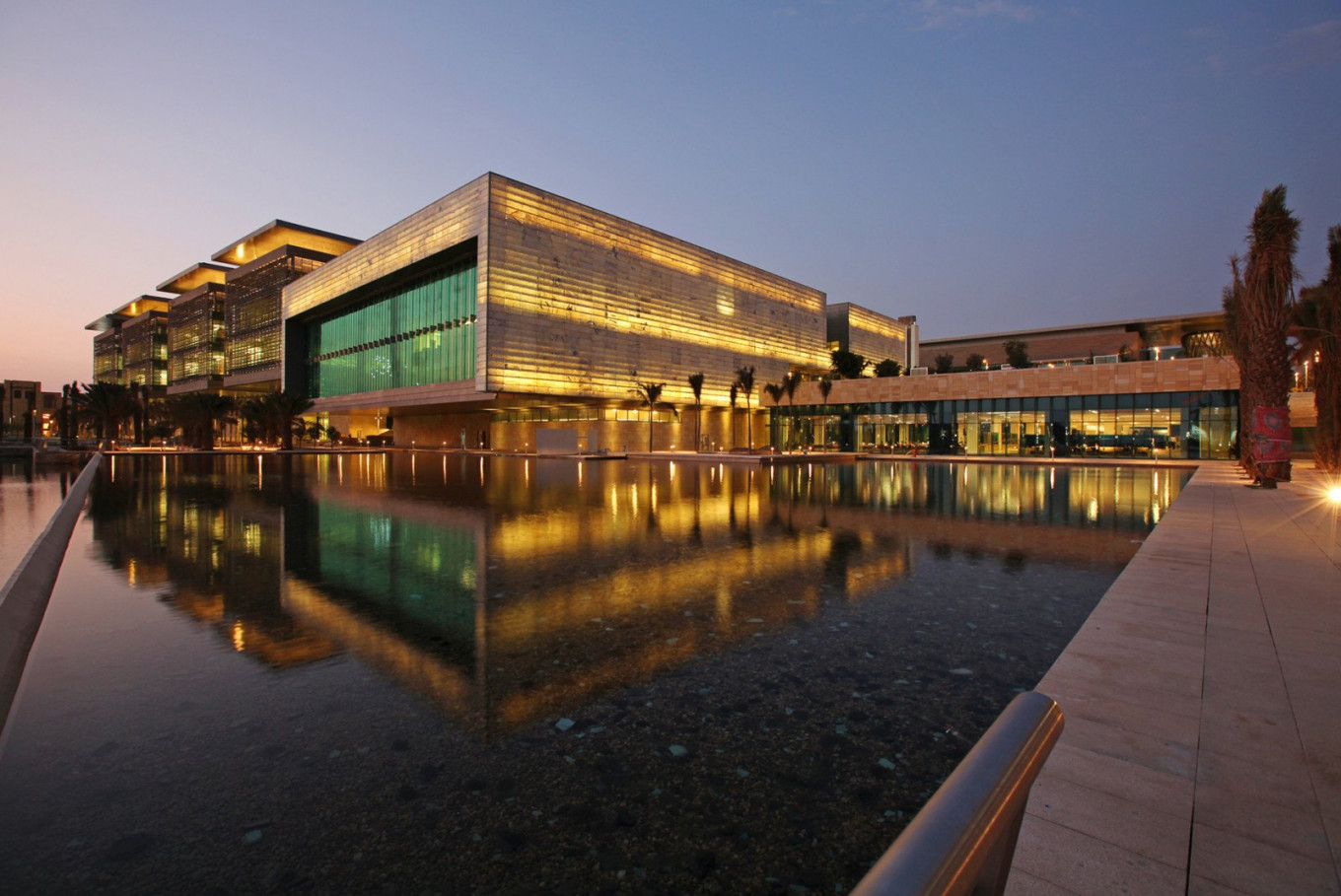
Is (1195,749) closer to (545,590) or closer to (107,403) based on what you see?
(545,590)

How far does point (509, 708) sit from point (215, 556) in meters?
7.77

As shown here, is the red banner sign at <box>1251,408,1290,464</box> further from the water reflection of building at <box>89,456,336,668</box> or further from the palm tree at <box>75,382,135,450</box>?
the palm tree at <box>75,382,135,450</box>

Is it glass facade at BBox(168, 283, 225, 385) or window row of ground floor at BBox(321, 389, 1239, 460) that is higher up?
glass facade at BBox(168, 283, 225, 385)

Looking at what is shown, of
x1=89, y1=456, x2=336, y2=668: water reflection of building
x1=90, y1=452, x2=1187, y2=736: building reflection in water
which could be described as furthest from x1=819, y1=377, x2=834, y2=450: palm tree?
x1=89, y1=456, x2=336, y2=668: water reflection of building

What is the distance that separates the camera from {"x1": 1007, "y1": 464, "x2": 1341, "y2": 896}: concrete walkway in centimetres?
243

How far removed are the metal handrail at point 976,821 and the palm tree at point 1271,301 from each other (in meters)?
24.4

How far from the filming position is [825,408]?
188 feet

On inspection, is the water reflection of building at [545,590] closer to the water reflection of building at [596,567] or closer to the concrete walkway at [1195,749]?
the water reflection of building at [596,567]

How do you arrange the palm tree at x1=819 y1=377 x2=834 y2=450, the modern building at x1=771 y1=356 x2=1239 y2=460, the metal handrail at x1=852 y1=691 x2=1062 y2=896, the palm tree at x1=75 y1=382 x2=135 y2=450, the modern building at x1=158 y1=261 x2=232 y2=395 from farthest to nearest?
1. the modern building at x1=158 y1=261 x2=232 y2=395
2. the palm tree at x1=819 y1=377 x2=834 y2=450
3. the palm tree at x1=75 y1=382 x2=135 y2=450
4. the modern building at x1=771 y1=356 x2=1239 y2=460
5. the metal handrail at x1=852 y1=691 x2=1062 y2=896

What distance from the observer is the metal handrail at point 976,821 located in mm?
934

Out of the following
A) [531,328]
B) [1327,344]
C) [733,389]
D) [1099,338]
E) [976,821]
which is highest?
[1099,338]

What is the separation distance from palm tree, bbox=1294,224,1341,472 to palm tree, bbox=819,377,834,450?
33388 mm

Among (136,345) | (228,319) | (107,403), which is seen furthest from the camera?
(136,345)

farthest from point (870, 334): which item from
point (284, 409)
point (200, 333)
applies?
point (200, 333)
